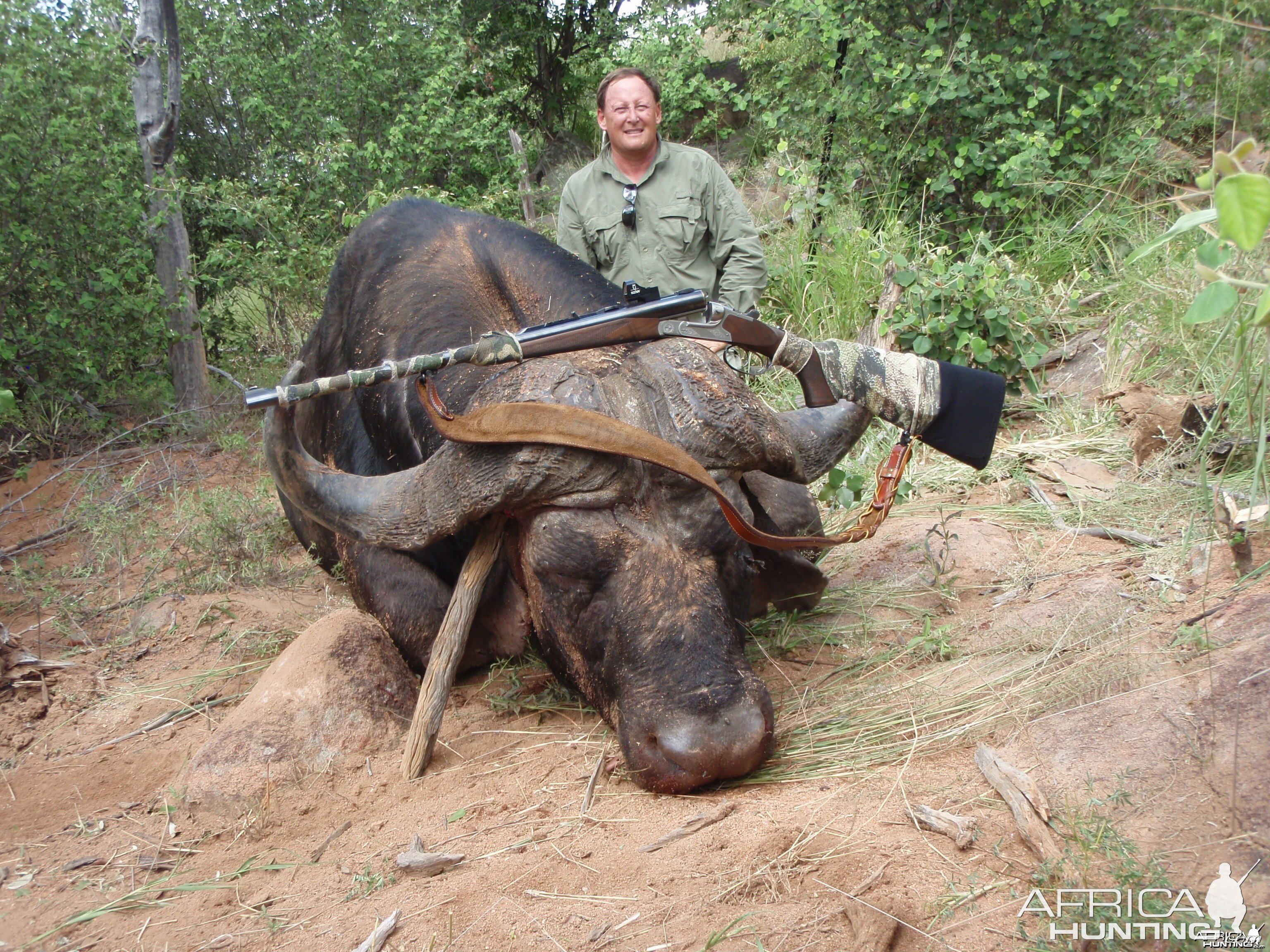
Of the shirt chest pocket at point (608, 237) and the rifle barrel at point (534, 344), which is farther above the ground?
the shirt chest pocket at point (608, 237)

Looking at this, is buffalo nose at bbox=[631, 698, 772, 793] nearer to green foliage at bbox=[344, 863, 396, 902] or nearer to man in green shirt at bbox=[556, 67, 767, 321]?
green foliage at bbox=[344, 863, 396, 902]

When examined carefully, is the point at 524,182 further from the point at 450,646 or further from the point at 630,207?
the point at 450,646

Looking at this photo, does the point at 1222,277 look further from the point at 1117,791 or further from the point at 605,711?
the point at 605,711

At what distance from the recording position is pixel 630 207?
6.23 m

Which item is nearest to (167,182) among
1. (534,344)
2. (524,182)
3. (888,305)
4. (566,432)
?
(524,182)

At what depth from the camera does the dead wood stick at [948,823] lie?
2.37m

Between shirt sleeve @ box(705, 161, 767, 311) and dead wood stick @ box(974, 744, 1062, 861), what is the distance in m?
4.10

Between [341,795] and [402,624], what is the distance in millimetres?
790

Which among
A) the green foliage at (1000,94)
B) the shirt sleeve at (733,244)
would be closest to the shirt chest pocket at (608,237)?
the shirt sleeve at (733,244)

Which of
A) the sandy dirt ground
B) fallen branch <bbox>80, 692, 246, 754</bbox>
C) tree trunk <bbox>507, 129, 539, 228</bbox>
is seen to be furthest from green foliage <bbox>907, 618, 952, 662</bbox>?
tree trunk <bbox>507, 129, 539, 228</bbox>

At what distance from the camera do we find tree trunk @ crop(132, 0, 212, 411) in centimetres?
768

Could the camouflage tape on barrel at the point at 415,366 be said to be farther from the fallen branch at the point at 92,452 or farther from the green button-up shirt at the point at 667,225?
the fallen branch at the point at 92,452

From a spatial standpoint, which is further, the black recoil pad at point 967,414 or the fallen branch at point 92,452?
the fallen branch at point 92,452

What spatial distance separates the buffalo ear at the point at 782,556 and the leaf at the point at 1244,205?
2.41 meters
